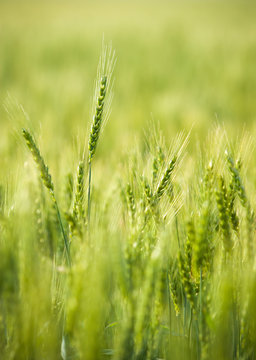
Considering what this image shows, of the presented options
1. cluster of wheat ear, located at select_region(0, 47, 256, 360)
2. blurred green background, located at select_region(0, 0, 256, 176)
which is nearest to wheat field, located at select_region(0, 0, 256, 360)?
cluster of wheat ear, located at select_region(0, 47, 256, 360)

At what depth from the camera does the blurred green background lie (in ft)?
6.38

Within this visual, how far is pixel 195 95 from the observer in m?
2.71

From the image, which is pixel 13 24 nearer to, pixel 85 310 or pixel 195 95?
pixel 195 95

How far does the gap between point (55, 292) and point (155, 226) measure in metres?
0.24

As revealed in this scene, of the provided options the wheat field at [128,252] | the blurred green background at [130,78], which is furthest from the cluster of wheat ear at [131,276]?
the blurred green background at [130,78]

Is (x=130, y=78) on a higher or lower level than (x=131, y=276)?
higher

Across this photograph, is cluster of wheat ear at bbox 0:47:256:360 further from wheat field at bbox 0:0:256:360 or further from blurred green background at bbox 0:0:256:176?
blurred green background at bbox 0:0:256:176

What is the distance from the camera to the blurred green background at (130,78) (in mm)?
1943

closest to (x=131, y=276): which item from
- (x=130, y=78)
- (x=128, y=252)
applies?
(x=128, y=252)

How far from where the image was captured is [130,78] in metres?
3.12

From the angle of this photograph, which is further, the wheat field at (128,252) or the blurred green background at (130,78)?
the blurred green background at (130,78)

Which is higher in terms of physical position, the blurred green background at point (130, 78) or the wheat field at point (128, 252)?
the blurred green background at point (130, 78)

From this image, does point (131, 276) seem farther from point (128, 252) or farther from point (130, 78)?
point (130, 78)

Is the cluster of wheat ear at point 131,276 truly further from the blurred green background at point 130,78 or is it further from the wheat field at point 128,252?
the blurred green background at point 130,78
